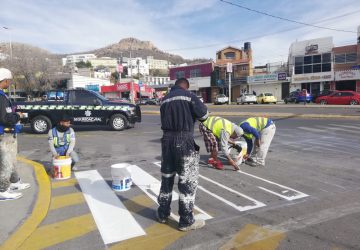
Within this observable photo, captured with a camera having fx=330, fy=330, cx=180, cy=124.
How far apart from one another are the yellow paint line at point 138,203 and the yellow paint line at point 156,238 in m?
0.70

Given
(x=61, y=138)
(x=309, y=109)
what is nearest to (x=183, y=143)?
(x=61, y=138)

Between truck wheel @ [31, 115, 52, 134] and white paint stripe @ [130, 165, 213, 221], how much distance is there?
26.2ft

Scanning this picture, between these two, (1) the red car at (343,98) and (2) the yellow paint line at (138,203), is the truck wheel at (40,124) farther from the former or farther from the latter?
(1) the red car at (343,98)

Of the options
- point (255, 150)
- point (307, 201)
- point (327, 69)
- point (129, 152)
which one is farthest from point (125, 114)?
point (327, 69)

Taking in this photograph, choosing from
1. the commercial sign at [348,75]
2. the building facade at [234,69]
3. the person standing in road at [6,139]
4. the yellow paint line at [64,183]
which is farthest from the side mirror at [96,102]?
the building facade at [234,69]

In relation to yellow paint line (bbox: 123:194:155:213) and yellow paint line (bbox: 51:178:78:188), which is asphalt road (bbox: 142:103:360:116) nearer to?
yellow paint line (bbox: 123:194:155:213)

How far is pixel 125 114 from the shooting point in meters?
15.2

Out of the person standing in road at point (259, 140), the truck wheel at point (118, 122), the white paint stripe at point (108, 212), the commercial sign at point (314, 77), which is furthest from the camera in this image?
the commercial sign at point (314, 77)

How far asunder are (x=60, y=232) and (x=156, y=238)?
130 centimetres

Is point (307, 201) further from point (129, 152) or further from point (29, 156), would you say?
point (29, 156)

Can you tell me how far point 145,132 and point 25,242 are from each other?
10.7 m

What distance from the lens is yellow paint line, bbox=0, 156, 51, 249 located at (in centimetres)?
405

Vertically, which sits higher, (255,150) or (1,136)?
(1,136)

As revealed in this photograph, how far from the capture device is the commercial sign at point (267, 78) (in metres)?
50.5
